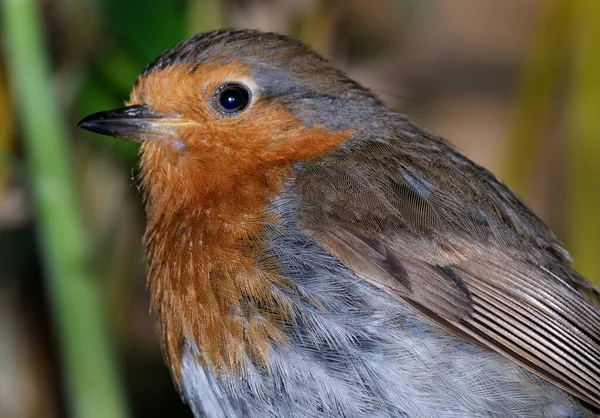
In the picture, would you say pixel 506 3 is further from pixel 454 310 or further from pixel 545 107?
pixel 454 310

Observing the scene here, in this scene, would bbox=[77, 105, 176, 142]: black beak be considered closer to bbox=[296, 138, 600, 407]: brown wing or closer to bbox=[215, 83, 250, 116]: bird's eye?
bbox=[215, 83, 250, 116]: bird's eye

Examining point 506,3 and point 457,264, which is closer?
point 457,264

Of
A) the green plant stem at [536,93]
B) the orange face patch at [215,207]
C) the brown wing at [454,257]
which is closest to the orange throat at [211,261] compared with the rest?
the orange face patch at [215,207]

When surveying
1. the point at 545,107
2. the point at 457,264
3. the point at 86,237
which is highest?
the point at 545,107

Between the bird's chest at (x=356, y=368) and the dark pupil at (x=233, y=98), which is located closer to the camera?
the bird's chest at (x=356, y=368)

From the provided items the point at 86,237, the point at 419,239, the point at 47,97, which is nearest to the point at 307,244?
the point at 419,239

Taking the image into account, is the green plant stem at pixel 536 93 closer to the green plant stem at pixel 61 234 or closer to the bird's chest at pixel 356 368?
the bird's chest at pixel 356 368

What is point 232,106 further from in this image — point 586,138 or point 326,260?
point 586,138
